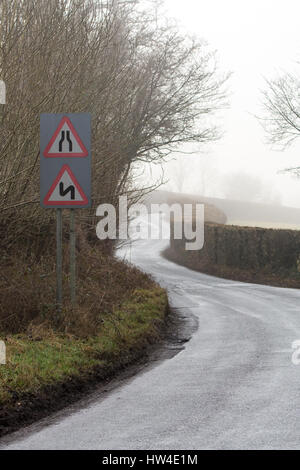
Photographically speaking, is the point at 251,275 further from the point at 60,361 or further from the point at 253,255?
the point at 60,361

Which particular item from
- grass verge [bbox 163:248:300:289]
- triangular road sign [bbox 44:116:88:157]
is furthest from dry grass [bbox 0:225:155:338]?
grass verge [bbox 163:248:300:289]

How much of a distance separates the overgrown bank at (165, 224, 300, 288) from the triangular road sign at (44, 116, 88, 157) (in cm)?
1631

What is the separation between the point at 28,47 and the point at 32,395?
21.7 ft

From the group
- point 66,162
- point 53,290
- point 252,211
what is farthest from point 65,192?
point 252,211

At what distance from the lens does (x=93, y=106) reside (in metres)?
14.6

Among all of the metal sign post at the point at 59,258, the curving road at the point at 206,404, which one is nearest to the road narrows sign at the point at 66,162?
the metal sign post at the point at 59,258

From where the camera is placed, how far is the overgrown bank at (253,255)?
2886 cm

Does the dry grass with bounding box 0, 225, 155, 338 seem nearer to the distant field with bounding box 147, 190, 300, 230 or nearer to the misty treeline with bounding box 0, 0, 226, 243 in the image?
the misty treeline with bounding box 0, 0, 226, 243

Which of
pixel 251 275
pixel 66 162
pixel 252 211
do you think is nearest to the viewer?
pixel 66 162

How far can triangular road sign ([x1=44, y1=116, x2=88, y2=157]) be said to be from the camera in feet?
38.3

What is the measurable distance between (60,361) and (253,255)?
845 inches

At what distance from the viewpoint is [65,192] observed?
1180cm

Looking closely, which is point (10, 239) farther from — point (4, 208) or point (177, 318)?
point (177, 318)

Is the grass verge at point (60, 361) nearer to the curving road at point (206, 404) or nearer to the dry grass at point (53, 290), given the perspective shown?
the dry grass at point (53, 290)
